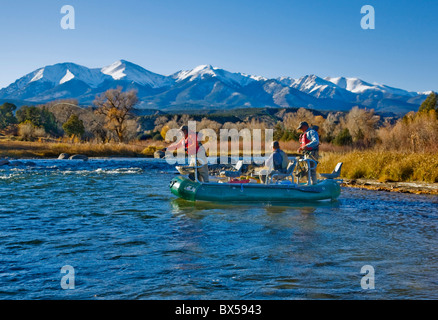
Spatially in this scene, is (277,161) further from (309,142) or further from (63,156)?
(63,156)

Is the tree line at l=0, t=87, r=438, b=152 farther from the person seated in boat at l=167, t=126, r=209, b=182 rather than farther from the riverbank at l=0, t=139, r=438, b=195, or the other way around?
the person seated in boat at l=167, t=126, r=209, b=182

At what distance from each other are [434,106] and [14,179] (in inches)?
1411

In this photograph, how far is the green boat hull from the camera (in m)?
13.4

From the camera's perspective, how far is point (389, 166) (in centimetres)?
2062

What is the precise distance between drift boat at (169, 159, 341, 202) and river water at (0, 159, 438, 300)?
337 mm

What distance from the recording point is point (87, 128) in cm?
5812

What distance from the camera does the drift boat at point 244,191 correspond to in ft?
43.9

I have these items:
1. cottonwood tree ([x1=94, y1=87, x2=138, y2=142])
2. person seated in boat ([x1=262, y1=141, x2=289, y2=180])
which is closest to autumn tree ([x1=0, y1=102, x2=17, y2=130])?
cottonwood tree ([x1=94, y1=87, x2=138, y2=142])

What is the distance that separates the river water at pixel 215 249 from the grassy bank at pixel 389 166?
420cm

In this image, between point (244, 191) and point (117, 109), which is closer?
point (244, 191)

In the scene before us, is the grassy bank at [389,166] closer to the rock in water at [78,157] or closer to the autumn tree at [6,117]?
the rock in water at [78,157]

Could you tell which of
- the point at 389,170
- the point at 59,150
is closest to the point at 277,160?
the point at 389,170

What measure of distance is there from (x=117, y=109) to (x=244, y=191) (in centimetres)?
4534
